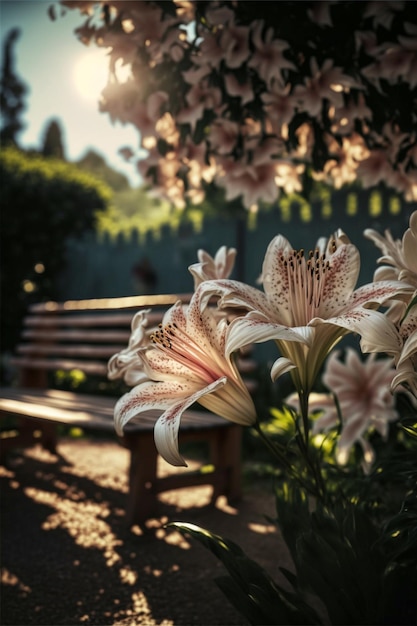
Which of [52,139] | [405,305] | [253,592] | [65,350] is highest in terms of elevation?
[52,139]

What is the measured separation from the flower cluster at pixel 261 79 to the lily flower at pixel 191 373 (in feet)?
4.50

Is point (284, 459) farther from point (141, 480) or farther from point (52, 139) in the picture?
point (52, 139)

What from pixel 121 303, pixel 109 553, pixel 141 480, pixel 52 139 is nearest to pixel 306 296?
pixel 109 553

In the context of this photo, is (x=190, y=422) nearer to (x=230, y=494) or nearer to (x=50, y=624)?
(x=230, y=494)

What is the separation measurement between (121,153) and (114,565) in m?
1.90

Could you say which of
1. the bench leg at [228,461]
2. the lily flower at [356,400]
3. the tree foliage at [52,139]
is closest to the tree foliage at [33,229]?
the bench leg at [228,461]

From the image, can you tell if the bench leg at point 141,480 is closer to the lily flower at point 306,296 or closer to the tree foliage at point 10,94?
the lily flower at point 306,296

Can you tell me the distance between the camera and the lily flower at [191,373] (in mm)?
1472

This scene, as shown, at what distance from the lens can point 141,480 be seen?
3.10m

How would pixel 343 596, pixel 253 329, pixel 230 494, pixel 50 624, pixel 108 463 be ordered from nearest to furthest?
1. pixel 253 329
2. pixel 343 596
3. pixel 50 624
4. pixel 230 494
5. pixel 108 463

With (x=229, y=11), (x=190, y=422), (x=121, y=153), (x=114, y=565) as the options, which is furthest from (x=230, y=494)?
(x=229, y=11)

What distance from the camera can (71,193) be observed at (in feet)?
29.3

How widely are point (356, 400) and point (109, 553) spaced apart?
1203 mm

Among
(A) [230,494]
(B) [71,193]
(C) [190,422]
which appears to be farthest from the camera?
(B) [71,193]
